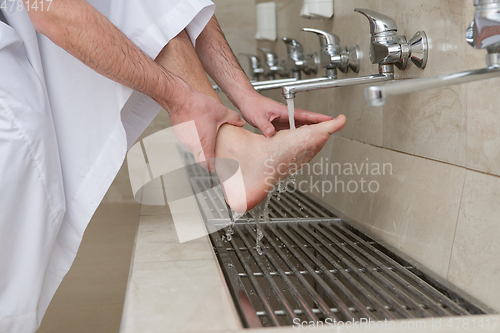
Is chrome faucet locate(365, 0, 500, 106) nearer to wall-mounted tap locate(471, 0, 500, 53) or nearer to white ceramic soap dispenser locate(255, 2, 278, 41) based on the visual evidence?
wall-mounted tap locate(471, 0, 500, 53)

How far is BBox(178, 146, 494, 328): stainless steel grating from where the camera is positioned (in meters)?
0.56

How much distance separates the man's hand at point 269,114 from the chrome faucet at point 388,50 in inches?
1.9

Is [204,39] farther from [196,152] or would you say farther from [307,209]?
[307,209]

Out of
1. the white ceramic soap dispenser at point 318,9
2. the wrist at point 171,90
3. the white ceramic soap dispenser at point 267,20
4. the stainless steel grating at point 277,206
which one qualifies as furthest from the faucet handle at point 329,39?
the white ceramic soap dispenser at point 267,20

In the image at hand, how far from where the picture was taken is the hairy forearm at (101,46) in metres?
0.64

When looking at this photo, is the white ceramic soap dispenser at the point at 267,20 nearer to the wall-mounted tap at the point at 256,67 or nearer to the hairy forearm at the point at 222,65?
the wall-mounted tap at the point at 256,67

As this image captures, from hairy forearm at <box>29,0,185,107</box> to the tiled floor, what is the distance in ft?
2.80

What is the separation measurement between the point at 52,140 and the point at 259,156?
0.34 meters

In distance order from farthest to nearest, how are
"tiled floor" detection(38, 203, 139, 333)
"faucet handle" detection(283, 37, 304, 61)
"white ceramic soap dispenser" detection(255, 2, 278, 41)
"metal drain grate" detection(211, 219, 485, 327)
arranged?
"white ceramic soap dispenser" detection(255, 2, 278, 41)
"faucet handle" detection(283, 37, 304, 61)
"tiled floor" detection(38, 203, 139, 333)
"metal drain grate" detection(211, 219, 485, 327)

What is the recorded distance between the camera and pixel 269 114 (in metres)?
0.83

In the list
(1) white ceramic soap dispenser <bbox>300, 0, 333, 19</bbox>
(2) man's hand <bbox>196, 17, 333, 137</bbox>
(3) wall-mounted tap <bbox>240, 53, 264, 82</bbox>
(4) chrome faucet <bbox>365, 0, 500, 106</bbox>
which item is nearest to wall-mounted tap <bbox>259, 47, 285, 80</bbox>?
(3) wall-mounted tap <bbox>240, 53, 264, 82</bbox>

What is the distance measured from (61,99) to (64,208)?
0.19m

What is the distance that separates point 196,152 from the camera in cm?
74

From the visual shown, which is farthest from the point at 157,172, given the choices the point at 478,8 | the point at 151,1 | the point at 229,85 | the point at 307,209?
the point at 478,8
